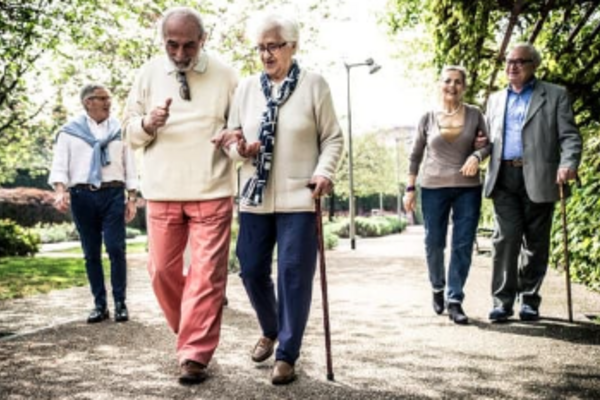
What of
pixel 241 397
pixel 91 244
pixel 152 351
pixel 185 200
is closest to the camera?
pixel 241 397

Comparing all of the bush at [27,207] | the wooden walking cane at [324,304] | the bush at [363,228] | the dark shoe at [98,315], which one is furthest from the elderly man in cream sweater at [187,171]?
the bush at [27,207]

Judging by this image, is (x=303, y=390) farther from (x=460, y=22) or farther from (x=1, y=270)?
(x=1, y=270)

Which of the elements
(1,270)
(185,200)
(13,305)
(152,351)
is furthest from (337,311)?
(1,270)

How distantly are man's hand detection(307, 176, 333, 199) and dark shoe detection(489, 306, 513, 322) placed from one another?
2.23 m

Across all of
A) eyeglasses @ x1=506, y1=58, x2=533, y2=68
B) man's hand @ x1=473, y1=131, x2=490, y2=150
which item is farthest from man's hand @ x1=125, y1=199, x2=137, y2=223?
eyeglasses @ x1=506, y1=58, x2=533, y2=68

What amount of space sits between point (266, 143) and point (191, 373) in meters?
1.31

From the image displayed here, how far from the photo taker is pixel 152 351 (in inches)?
174

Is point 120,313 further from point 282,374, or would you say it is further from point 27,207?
point 27,207

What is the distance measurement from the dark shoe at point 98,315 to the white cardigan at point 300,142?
2.52 m

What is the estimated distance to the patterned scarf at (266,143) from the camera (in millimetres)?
3676

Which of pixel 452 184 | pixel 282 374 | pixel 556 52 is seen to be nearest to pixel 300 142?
pixel 282 374

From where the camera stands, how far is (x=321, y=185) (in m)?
3.57

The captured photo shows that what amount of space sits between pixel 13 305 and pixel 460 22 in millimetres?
5555

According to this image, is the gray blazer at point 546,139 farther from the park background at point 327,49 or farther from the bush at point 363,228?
the bush at point 363,228
